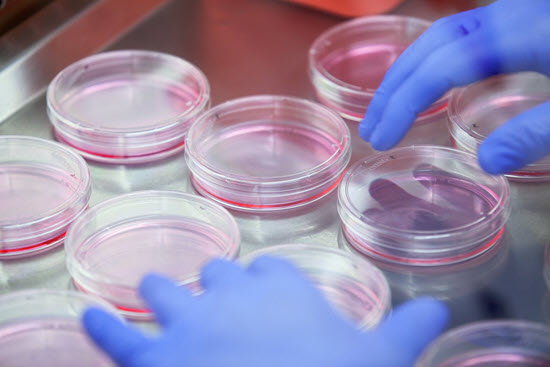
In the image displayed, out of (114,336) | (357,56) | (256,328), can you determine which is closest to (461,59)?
(357,56)

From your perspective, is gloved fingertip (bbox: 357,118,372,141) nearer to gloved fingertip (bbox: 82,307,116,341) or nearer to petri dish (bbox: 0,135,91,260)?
petri dish (bbox: 0,135,91,260)

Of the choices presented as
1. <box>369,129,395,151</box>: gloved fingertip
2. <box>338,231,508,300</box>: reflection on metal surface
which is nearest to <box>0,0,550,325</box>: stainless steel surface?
<box>338,231,508,300</box>: reflection on metal surface

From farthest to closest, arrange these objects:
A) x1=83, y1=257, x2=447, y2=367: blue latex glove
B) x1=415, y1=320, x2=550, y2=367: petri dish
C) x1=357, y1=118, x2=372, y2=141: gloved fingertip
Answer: x1=357, y1=118, x2=372, y2=141: gloved fingertip, x1=415, y1=320, x2=550, y2=367: petri dish, x1=83, y1=257, x2=447, y2=367: blue latex glove

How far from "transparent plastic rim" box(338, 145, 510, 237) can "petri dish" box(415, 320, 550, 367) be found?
252mm

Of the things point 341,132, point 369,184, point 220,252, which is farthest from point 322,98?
point 220,252

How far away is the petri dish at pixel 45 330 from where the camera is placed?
1499 millimetres

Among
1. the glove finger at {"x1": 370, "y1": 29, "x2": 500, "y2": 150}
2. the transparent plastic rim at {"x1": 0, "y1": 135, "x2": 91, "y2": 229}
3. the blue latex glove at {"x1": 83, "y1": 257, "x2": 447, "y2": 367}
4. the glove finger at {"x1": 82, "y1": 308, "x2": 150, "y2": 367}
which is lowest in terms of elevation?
the transparent plastic rim at {"x1": 0, "y1": 135, "x2": 91, "y2": 229}

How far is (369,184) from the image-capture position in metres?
1.88

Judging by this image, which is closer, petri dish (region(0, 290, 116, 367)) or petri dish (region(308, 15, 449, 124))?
petri dish (region(0, 290, 116, 367))

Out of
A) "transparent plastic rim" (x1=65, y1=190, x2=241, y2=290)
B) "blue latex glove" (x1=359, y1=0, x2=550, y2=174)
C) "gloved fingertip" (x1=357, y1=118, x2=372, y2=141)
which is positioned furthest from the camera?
"gloved fingertip" (x1=357, y1=118, x2=372, y2=141)

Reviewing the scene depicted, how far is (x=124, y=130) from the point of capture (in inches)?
75.4

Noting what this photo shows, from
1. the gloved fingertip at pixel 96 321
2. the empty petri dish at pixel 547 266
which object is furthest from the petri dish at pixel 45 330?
the empty petri dish at pixel 547 266

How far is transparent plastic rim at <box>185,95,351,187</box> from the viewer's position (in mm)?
1797

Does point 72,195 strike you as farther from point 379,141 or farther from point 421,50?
point 421,50
